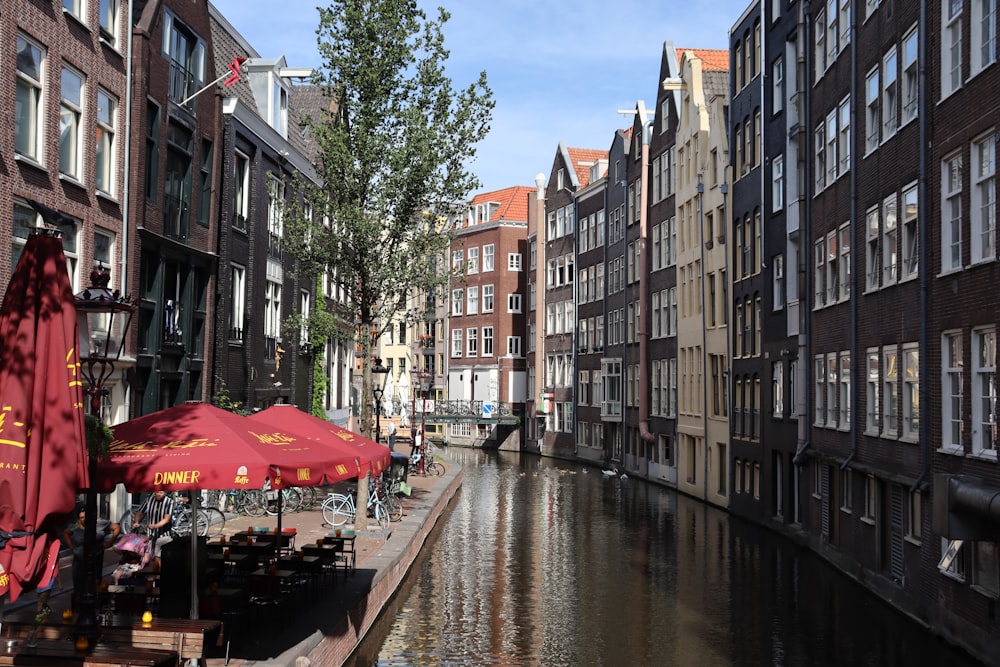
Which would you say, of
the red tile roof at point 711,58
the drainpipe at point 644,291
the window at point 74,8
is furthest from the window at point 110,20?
the drainpipe at point 644,291

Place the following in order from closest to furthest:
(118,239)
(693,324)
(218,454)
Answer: (218,454), (118,239), (693,324)

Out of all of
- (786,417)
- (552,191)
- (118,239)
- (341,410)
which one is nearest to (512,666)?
(118,239)

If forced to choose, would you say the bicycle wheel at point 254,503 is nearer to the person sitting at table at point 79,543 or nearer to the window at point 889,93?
the person sitting at table at point 79,543

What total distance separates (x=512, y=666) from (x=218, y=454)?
6303 millimetres

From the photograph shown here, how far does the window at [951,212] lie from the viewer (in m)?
18.1

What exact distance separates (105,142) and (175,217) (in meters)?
4.40

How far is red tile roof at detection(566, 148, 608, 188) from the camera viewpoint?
72812 mm

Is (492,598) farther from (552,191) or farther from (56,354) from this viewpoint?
(552,191)

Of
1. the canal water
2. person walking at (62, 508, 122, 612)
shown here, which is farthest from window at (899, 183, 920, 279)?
person walking at (62, 508, 122, 612)

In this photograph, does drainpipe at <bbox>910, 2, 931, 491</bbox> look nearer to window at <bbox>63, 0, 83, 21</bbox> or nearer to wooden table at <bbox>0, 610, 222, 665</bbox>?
wooden table at <bbox>0, 610, 222, 665</bbox>

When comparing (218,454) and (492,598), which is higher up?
(218,454)

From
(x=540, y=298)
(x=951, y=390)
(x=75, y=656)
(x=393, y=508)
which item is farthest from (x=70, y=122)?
(x=540, y=298)

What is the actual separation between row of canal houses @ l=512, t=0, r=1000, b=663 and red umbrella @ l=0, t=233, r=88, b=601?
12176mm

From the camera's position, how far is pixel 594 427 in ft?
211
